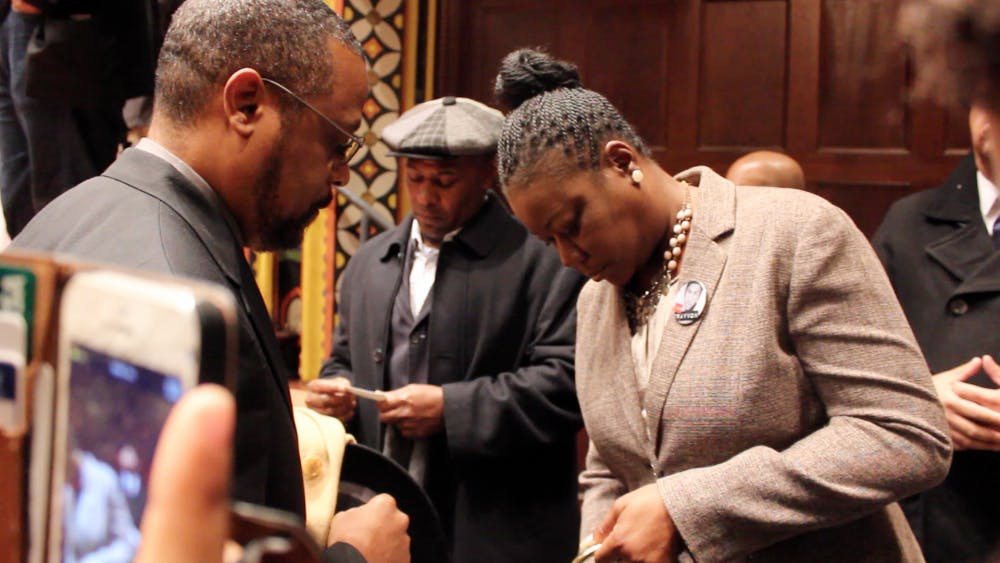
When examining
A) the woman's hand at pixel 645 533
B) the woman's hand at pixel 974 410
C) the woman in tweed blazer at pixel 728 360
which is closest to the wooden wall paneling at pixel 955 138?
the woman's hand at pixel 974 410

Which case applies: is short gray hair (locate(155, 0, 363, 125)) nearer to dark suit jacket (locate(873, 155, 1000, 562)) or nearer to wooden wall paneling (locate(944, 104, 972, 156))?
dark suit jacket (locate(873, 155, 1000, 562))

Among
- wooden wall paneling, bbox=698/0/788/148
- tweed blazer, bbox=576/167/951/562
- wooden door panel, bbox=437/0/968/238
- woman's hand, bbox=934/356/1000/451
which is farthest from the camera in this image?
wooden wall paneling, bbox=698/0/788/148

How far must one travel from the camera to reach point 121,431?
45 cm

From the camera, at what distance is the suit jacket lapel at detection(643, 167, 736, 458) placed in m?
1.64

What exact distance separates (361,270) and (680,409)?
4.46 ft

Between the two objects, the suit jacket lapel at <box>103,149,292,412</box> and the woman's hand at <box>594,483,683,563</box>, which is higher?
the suit jacket lapel at <box>103,149,292,412</box>

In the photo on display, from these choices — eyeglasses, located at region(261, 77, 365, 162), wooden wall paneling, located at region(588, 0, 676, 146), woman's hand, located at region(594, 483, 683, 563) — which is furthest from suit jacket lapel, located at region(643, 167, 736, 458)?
wooden wall paneling, located at region(588, 0, 676, 146)

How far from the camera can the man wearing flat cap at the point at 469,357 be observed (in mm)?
2469

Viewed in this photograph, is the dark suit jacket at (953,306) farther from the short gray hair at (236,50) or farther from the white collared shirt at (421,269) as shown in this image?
the short gray hair at (236,50)

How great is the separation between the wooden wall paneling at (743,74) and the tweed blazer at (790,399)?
2600mm

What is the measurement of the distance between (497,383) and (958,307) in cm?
105

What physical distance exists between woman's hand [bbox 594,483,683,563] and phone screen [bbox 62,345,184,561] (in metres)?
1.23

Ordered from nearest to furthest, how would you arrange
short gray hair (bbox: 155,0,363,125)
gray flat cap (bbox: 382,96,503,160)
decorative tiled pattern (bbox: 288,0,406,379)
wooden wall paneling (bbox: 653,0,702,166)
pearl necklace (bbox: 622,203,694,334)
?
short gray hair (bbox: 155,0,363,125), pearl necklace (bbox: 622,203,694,334), gray flat cap (bbox: 382,96,503,160), wooden wall paneling (bbox: 653,0,702,166), decorative tiled pattern (bbox: 288,0,406,379)

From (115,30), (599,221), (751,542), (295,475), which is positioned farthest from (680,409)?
(115,30)
